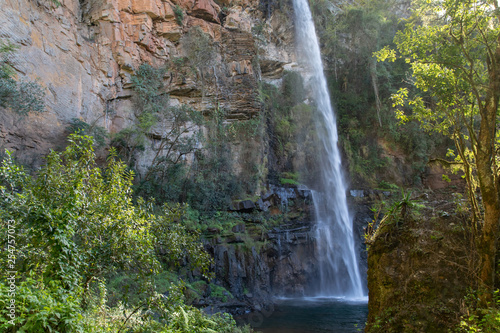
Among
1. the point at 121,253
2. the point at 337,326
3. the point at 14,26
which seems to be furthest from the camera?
the point at 14,26

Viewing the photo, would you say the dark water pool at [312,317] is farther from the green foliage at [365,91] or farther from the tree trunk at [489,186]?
the green foliage at [365,91]

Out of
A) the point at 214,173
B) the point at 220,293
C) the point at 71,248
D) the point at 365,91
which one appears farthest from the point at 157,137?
the point at 365,91

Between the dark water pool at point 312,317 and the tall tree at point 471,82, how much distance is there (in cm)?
601

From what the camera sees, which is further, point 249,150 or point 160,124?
point 249,150

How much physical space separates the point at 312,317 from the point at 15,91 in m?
15.7

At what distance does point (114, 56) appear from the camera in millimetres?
19688

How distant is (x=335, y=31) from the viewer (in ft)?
103

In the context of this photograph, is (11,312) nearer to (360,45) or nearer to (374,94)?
(374,94)

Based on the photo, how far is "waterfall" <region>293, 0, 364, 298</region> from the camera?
63.3 feet

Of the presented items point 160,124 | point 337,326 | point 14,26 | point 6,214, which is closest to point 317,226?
point 337,326

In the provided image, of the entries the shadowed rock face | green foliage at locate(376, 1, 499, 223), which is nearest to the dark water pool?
the shadowed rock face

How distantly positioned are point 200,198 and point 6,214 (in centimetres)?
1408

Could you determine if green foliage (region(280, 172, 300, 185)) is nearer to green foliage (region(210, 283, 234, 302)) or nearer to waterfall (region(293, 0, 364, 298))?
waterfall (region(293, 0, 364, 298))

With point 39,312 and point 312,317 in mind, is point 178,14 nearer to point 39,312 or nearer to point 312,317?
point 312,317
